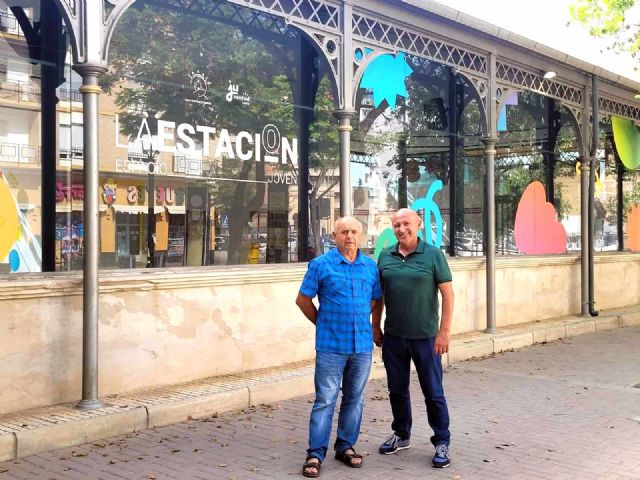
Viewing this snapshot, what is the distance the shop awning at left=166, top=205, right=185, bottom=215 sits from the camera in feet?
25.0

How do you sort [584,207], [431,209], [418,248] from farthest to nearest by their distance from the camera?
[584,207] < [431,209] < [418,248]

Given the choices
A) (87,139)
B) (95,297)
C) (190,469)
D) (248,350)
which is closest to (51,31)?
(87,139)

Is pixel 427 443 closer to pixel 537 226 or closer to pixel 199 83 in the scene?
pixel 199 83

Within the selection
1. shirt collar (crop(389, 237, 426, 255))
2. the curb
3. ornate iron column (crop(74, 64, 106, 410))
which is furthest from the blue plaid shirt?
ornate iron column (crop(74, 64, 106, 410))

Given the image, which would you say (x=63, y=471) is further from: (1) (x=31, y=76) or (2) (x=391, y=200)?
(2) (x=391, y=200)

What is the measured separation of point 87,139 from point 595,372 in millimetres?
Answer: 6221

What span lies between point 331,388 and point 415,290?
0.88 metres

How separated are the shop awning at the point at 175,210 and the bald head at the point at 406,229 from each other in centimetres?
325

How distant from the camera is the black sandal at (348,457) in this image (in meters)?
4.97

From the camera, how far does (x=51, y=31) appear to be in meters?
6.66

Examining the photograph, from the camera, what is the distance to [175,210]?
769 cm

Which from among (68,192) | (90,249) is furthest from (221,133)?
(90,249)

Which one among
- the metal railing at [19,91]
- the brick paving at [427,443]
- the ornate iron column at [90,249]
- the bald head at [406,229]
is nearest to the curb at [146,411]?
the brick paving at [427,443]

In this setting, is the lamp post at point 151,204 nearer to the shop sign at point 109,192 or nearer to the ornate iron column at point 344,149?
the shop sign at point 109,192
